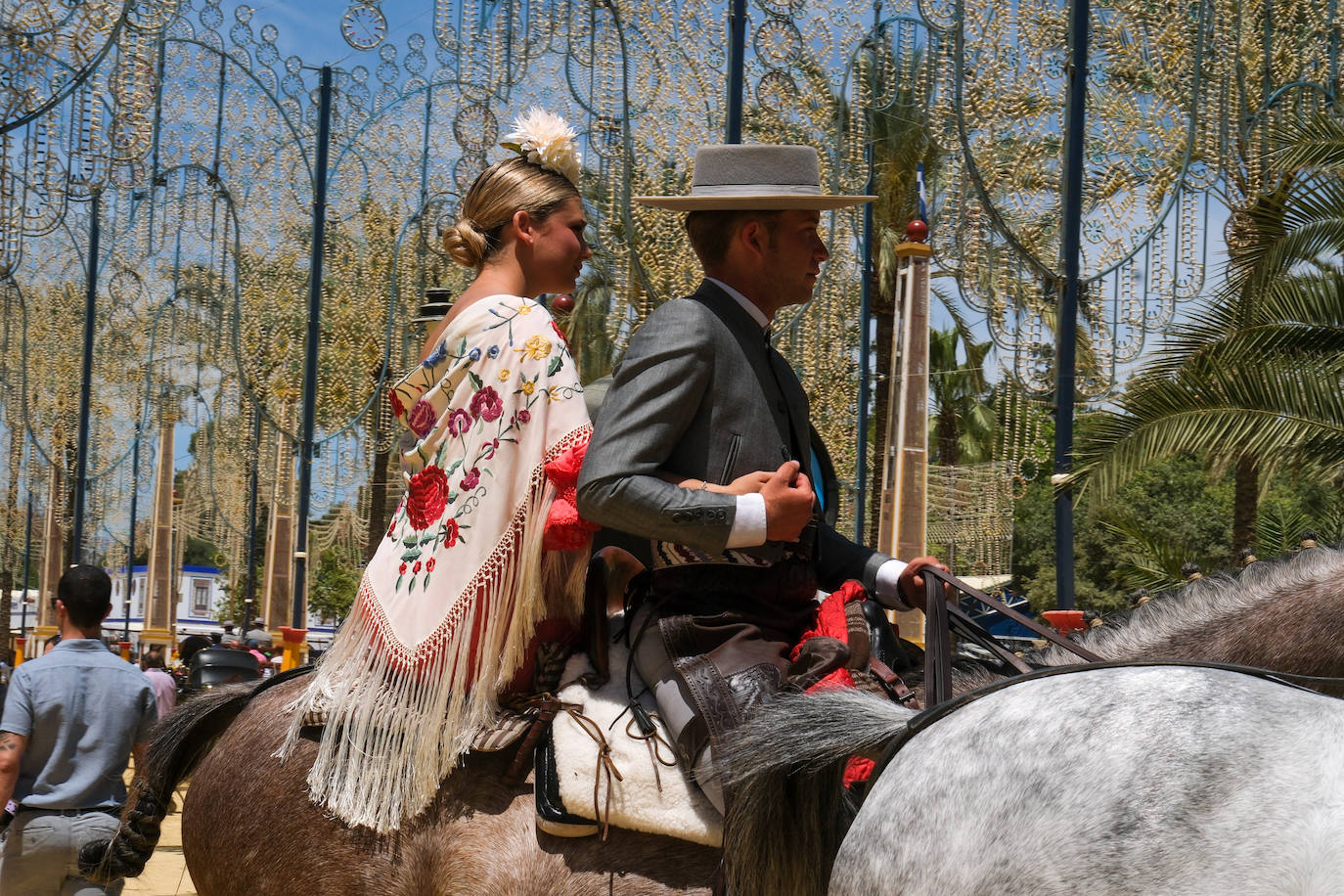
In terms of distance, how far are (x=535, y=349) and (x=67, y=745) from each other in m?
3.31

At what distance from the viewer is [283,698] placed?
3555 millimetres

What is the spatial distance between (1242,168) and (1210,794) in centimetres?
1069

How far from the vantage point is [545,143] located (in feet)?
11.5

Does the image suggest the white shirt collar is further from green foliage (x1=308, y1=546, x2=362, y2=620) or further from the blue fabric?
green foliage (x1=308, y1=546, x2=362, y2=620)

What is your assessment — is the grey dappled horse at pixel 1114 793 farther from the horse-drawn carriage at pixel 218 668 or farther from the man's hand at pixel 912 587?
the horse-drawn carriage at pixel 218 668

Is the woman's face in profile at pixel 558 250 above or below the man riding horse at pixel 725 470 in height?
above

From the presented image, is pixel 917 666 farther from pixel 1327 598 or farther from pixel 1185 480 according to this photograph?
pixel 1185 480

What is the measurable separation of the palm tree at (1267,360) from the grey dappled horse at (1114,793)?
301 inches

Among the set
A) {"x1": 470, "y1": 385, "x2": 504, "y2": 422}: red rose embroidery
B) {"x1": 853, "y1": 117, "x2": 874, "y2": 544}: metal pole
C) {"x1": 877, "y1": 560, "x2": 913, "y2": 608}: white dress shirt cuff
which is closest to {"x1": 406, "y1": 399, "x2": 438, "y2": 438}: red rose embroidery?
{"x1": 470, "y1": 385, "x2": 504, "y2": 422}: red rose embroidery

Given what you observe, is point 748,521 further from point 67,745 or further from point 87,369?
point 87,369

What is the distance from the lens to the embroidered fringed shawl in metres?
3.11

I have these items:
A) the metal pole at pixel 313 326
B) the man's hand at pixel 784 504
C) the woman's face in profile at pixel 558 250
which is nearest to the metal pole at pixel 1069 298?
the woman's face in profile at pixel 558 250

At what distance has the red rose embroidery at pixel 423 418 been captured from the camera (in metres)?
3.32

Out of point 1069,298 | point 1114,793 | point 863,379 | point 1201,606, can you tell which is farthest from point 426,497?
point 863,379
